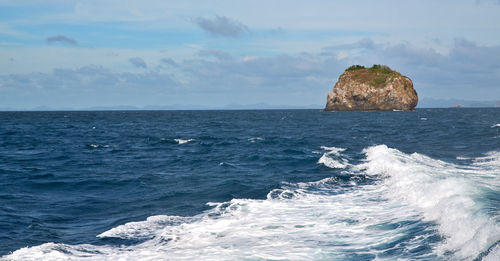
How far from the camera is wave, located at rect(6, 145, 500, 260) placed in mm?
10031

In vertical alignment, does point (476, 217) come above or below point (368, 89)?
below

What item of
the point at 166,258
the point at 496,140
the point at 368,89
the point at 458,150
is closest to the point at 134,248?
the point at 166,258

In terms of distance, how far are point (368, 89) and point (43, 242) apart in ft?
469

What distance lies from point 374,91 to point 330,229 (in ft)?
461

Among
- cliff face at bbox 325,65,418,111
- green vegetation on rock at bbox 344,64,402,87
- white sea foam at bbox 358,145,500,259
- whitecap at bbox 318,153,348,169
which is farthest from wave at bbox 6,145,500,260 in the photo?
green vegetation on rock at bbox 344,64,402,87

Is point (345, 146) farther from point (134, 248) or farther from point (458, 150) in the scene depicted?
point (134, 248)

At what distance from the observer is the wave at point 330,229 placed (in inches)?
395

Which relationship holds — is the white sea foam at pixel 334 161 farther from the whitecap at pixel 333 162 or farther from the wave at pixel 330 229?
the wave at pixel 330 229

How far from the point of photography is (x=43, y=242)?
11.9 metres

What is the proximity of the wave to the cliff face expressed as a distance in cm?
13271

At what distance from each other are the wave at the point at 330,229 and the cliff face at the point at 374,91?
13271cm

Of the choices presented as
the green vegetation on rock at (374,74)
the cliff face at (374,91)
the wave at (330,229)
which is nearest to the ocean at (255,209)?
the wave at (330,229)

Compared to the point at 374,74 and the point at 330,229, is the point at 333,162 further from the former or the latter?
the point at 374,74

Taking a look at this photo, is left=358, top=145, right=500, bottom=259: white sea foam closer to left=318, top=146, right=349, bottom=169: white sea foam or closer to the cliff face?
left=318, top=146, right=349, bottom=169: white sea foam
